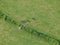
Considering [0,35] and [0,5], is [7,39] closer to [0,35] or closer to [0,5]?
[0,35]

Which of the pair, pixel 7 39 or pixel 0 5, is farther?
pixel 0 5

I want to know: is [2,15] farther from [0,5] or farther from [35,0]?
[35,0]

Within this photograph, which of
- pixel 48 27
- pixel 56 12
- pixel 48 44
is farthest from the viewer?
pixel 56 12

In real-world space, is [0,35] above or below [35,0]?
below

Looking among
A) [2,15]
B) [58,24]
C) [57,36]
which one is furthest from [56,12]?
[2,15]

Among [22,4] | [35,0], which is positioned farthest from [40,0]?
[22,4]

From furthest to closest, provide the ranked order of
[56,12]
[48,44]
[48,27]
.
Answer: [56,12] → [48,27] → [48,44]

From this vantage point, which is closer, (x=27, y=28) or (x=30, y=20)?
(x=27, y=28)

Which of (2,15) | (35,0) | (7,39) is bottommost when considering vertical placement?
(7,39)
